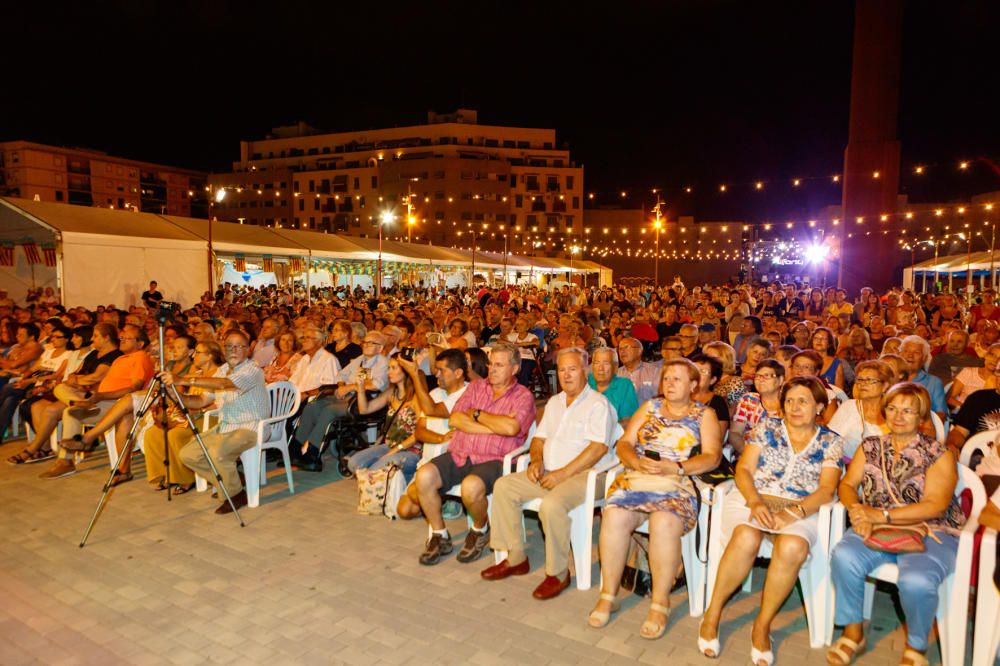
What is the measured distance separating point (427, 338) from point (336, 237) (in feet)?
47.7

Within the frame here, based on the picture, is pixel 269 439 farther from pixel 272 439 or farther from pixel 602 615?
pixel 602 615

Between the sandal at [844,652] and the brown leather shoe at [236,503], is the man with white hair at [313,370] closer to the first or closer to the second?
the brown leather shoe at [236,503]

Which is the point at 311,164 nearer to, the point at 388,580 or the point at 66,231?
the point at 66,231

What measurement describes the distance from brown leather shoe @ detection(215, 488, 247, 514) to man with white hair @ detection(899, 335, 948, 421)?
16.4 feet

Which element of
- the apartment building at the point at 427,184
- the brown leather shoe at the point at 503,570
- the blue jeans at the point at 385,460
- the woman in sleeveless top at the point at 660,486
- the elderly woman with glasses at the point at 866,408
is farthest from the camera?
the apartment building at the point at 427,184

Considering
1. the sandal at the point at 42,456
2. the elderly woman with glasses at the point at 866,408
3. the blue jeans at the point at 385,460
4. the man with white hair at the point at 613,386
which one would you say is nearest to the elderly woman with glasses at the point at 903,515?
the elderly woman with glasses at the point at 866,408

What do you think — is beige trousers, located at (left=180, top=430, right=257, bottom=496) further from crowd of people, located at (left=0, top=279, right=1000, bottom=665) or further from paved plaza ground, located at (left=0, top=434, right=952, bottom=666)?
paved plaza ground, located at (left=0, top=434, right=952, bottom=666)

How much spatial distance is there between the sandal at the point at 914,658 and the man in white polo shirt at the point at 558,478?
1.58 m

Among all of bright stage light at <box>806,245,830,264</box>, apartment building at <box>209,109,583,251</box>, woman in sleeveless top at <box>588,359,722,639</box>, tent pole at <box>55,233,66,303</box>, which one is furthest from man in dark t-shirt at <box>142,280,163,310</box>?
bright stage light at <box>806,245,830,264</box>

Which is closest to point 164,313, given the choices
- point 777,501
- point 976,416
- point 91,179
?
point 777,501

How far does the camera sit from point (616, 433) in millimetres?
4004

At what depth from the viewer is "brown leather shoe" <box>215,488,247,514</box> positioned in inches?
183

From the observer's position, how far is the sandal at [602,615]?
3053 mm

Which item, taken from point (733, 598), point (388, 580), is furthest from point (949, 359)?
point (388, 580)
